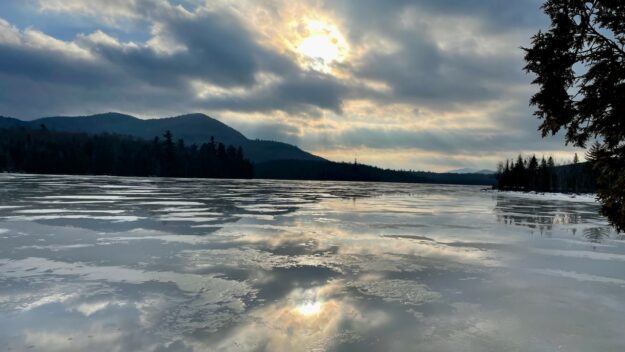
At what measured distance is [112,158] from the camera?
16675 cm

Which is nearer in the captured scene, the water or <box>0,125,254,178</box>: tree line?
the water

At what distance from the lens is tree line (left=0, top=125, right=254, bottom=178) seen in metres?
150

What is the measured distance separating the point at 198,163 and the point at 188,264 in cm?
17471

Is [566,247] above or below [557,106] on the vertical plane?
below

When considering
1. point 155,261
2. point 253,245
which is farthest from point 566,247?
point 155,261

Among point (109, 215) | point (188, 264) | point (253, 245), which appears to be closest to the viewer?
point (188, 264)

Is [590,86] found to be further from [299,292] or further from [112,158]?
[112,158]

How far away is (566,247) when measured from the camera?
56.2 feet

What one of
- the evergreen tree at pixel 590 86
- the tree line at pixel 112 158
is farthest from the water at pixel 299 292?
the tree line at pixel 112 158

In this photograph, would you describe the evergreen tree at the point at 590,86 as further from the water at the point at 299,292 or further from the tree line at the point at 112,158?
the tree line at the point at 112,158

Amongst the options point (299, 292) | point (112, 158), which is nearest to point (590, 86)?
point (299, 292)

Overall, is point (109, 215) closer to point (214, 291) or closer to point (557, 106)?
point (214, 291)

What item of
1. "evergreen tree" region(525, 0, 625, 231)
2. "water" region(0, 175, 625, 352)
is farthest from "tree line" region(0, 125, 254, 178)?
"evergreen tree" region(525, 0, 625, 231)

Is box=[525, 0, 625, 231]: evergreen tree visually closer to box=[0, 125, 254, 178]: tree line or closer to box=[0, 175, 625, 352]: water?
box=[0, 175, 625, 352]: water
